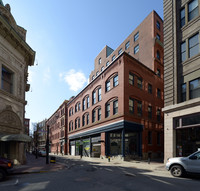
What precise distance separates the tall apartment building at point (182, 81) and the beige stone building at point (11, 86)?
14.6 meters

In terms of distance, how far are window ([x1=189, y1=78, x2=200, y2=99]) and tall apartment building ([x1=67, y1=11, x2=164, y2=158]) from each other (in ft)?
32.8

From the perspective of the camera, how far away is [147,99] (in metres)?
29.7

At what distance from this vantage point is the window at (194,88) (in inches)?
633

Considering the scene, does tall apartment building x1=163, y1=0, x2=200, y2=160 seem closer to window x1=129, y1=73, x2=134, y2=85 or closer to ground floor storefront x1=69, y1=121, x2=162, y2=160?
ground floor storefront x1=69, y1=121, x2=162, y2=160

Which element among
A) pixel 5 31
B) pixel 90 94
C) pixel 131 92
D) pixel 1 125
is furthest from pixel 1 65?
pixel 90 94

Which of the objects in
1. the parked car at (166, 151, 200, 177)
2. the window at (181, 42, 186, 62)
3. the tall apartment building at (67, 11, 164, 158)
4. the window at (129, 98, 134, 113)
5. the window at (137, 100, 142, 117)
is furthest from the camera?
the window at (137, 100, 142, 117)

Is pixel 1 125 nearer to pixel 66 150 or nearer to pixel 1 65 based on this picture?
pixel 1 65

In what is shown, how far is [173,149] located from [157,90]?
16978 millimetres

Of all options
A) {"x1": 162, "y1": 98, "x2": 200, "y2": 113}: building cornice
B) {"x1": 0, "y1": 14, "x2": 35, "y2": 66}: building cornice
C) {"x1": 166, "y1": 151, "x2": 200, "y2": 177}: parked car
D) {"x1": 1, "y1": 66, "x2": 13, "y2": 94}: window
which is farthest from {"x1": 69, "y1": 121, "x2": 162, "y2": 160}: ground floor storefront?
{"x1": 0, "y1": 14, "x2": 35, "y2": 66}: building cornice

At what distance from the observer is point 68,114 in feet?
168

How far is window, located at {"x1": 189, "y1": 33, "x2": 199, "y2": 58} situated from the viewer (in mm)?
16672

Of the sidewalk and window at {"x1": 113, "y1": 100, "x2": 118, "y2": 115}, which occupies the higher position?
window at {"x1": 113, "y1": 100, "x2": 118, "y2": 115}

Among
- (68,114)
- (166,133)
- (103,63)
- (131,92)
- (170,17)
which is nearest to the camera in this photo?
(166,133)

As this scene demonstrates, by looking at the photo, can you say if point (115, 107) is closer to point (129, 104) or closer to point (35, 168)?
point (129, 104)
